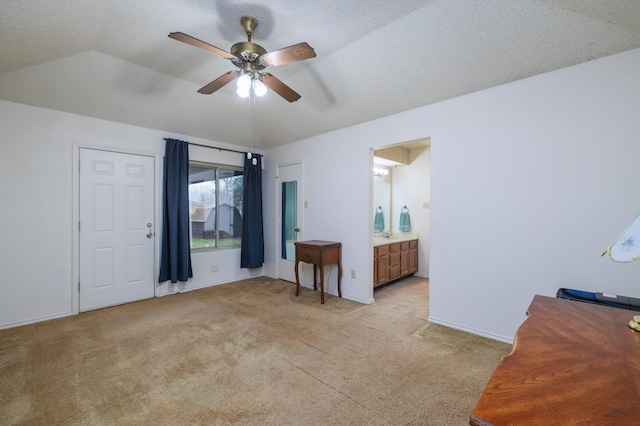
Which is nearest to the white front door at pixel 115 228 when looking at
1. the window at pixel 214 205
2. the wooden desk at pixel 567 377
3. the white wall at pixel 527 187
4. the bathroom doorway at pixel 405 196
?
the window at pixel 214 205

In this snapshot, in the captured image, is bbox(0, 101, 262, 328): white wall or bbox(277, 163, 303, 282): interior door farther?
bbox(277, 163, 303, 282): interior door

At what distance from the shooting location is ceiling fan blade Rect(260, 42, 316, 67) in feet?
6.25

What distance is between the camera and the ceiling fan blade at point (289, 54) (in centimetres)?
191

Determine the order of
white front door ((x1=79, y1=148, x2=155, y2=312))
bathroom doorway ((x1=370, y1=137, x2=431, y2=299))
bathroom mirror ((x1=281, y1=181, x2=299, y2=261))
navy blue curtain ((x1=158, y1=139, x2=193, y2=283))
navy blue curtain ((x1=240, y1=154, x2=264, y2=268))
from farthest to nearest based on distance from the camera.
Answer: bathroom doorway ((x1=370, y1=137, x2=431, y2=299)) < navy blue curtain ((x1=240, y1=154, x2=264, y2=268)) < bathroom mirror ((x1=281, y1=181, x2=299, y2=261)) < navy blue curtain ((x1=158, y1=139, x2=193, y2=283)) < white front door ((x1=79, y1=148, x2=155, y2=312))

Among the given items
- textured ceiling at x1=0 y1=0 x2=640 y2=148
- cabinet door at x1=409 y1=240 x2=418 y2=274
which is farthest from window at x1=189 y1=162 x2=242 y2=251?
cabinet door at x1=409 y1=240 x2=418 y2=274

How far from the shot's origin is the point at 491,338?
272cm

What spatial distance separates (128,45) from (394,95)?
8.70 feet

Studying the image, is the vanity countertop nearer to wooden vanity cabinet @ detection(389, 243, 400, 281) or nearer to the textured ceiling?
wooden vanity cabinet @ detection(389, 243, 400, 281)

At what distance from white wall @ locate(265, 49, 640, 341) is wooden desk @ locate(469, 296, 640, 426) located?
125 cm

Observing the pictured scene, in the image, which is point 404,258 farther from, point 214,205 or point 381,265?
point 214,205

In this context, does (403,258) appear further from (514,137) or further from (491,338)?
(514,137)

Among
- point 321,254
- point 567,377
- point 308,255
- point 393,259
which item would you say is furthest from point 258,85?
point 393,259

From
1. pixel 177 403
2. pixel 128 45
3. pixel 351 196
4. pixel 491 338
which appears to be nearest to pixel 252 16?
pixel 128 45

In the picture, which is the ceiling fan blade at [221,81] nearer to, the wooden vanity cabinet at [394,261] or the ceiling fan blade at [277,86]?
the ceiling fan blade at [277,86]
